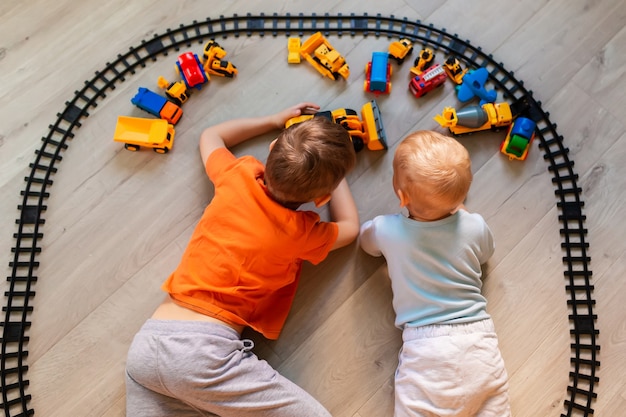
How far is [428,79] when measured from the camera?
4.08ft

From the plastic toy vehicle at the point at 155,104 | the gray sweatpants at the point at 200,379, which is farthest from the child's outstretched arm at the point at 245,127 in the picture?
the gray sweatpants at the point at 200,379

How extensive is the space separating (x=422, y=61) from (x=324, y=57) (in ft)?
0.86

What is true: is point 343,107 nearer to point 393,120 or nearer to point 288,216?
point 393,120

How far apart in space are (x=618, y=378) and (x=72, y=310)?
4.45ft

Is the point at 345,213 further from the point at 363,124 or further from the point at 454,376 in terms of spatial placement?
the point at 454,376

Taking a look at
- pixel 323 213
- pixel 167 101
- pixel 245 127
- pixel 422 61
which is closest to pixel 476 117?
pixel 422 61

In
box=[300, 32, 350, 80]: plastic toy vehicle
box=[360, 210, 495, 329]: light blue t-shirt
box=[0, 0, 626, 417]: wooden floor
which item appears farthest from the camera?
box=[300, 32, 350, 80]: plastic toy vehicle

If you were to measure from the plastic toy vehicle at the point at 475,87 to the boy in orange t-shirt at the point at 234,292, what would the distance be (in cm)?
49

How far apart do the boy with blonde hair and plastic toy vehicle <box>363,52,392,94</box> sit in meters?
0.29

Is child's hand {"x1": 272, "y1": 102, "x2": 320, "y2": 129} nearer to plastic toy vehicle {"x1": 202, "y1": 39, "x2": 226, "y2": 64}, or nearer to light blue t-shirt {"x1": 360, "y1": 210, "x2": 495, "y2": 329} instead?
plastic toy vehicle {"x1": 202, "y1": 39, "x2": 226, "y2": 64}

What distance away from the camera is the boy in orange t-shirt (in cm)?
95

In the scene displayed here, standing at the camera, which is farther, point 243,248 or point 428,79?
point 428,79

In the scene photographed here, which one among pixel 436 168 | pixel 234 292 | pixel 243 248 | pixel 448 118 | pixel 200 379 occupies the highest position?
pixel 448 118

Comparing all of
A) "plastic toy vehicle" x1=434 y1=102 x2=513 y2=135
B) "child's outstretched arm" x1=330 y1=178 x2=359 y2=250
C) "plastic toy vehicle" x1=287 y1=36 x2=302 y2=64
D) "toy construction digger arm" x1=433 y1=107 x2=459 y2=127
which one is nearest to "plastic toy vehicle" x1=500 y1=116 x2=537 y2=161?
"plastic toy vehicle" x1=434 y1=102 x2=513 y2=135
